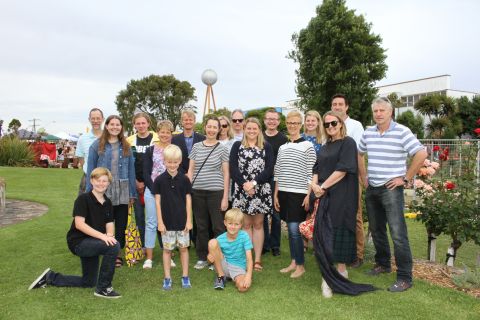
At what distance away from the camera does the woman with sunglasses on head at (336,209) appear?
453 cm

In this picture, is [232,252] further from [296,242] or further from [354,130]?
[354,130]

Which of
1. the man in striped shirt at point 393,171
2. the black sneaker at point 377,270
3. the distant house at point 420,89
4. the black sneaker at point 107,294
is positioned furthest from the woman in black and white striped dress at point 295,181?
the distant house at point 420,89

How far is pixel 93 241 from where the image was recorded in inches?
176

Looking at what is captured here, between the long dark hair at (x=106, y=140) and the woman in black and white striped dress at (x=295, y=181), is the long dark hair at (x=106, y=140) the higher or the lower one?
the higher one

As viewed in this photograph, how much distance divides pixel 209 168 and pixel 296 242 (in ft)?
4.75

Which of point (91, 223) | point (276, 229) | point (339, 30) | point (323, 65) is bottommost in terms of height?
point (276, 229)

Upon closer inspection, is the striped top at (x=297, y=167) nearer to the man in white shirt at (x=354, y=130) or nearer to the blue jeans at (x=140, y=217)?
the man in white shirt at (x=354, y=130)

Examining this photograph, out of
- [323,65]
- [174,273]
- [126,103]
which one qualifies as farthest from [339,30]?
[126,103]

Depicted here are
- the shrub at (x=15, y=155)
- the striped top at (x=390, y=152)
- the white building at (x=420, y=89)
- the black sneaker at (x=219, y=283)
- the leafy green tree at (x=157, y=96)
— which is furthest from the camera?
the white building at (x=420, y=89)

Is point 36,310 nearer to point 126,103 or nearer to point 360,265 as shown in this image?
point 360,265

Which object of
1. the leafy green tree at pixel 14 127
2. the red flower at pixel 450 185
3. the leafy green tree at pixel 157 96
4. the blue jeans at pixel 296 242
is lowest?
the blue jeans at pixel 296 242

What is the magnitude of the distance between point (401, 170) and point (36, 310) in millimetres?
4067

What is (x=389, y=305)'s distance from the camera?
166 inches

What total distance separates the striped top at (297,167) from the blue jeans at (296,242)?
44 cm
